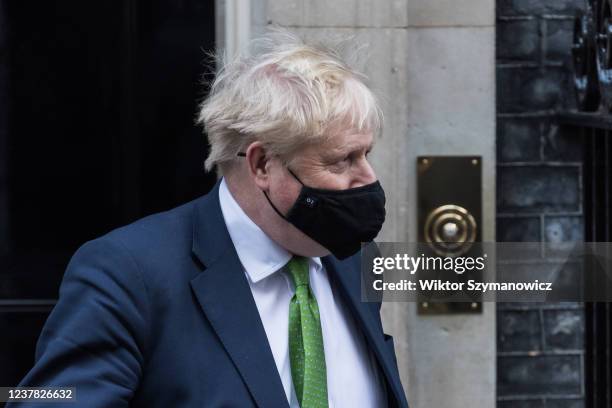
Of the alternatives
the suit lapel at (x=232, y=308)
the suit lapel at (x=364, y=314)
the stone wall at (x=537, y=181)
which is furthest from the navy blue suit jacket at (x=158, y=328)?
the stone wall at (x=537, y=181)

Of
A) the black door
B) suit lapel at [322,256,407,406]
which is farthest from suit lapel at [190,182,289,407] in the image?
the black door

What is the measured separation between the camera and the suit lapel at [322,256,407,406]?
2.44m

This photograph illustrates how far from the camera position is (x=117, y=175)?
4133mm

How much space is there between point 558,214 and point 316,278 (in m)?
2.05

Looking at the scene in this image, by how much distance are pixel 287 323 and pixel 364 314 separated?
196 mm

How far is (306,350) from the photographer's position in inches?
90.9

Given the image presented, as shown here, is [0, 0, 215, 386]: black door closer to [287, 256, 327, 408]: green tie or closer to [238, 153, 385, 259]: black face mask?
[238, 153, 385, 259]: black face mask

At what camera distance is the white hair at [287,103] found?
2.29 metres

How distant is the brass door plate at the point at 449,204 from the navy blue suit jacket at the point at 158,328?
66.7 inches

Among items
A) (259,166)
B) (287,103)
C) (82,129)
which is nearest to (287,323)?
(259,166)

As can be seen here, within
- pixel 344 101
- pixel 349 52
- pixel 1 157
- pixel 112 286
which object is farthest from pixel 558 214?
pixel 112 286

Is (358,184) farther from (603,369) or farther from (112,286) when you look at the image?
(603,369)

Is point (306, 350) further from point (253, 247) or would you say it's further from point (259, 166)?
point (259, 166)


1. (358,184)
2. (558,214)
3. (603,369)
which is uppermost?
(358,184)
